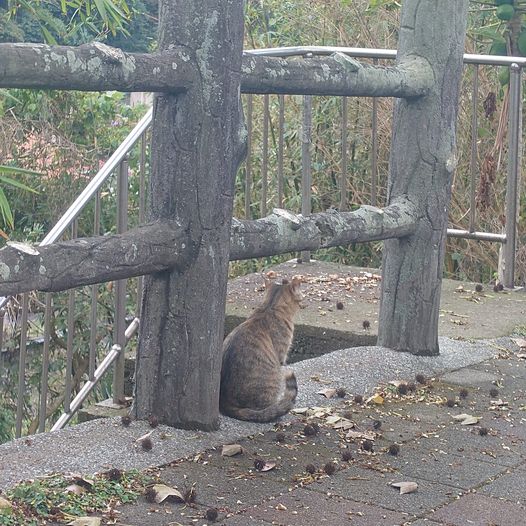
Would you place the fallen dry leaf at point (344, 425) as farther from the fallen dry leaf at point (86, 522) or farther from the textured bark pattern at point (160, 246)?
the fallen dry leaf at point (86, 522)

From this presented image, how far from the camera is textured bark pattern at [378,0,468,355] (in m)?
4.93

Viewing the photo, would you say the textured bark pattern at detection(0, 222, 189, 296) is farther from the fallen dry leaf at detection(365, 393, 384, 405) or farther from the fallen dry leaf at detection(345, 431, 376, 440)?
the fallen dry leaf at detection(365, 393, 384, 405)

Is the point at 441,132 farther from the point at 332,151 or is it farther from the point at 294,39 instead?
the point at 294,39

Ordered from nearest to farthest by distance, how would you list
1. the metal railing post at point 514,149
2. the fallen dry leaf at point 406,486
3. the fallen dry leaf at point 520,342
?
the fallen dry leaf at point 406,486
the fallen dry leaf at point 520,342
the metal railing post at point 514,149

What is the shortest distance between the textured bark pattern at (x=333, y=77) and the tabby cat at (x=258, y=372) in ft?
3.17

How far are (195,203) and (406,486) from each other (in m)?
1.15

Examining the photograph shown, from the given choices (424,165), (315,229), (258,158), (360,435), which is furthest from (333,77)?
(258,158)

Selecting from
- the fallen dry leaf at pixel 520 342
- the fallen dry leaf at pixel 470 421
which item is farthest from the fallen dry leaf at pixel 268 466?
the fallen dry leaf at pixel 520 342

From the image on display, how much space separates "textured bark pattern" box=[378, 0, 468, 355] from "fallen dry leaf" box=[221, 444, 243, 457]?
1.59 m

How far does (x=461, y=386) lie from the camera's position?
15.7 feet

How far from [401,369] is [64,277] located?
2.04 meters

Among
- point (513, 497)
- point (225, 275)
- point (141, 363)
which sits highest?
point (225, 275)

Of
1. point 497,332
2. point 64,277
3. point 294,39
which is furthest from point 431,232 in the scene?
point 294,39

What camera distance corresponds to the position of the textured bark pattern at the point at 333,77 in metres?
3.97
